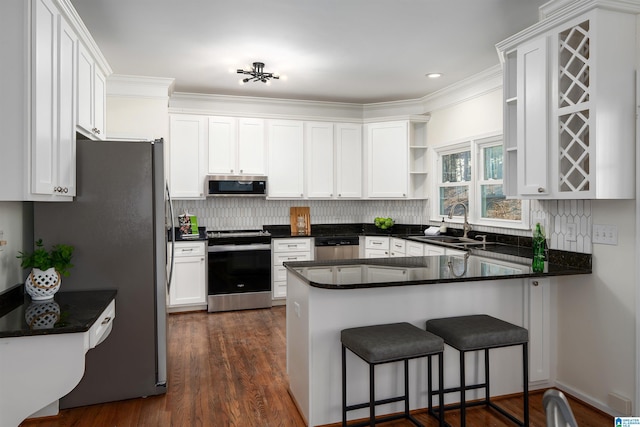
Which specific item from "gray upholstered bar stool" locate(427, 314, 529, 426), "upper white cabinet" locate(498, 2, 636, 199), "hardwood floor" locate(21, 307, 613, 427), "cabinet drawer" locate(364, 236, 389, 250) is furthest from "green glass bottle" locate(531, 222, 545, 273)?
"cabinet drawer" locate(364, 236, 389, 250)

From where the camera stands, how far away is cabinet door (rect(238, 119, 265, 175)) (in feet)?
18.6

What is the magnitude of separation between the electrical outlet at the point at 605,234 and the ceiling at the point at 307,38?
1.64 m

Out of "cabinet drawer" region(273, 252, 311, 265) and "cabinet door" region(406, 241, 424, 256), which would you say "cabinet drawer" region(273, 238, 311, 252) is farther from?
"cabinet door" region(406, 241, 424, 256)

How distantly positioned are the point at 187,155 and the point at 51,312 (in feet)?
11.0

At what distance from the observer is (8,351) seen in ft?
6.52

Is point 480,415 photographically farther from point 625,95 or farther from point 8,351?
point 8,351

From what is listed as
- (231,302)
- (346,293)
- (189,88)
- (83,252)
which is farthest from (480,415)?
(189,88)

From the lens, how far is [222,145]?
5.57 meters

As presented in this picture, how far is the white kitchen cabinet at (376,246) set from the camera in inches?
231

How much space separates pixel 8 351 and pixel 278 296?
380cm

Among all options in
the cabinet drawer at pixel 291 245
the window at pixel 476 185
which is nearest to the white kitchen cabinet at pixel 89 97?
the cabinet drawer at pixel 291 245

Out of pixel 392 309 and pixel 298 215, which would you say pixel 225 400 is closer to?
pixel 392 309

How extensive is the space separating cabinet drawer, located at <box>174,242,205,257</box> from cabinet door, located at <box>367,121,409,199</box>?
2364 millimetres

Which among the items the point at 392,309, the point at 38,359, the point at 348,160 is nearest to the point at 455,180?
the point at 348,160
